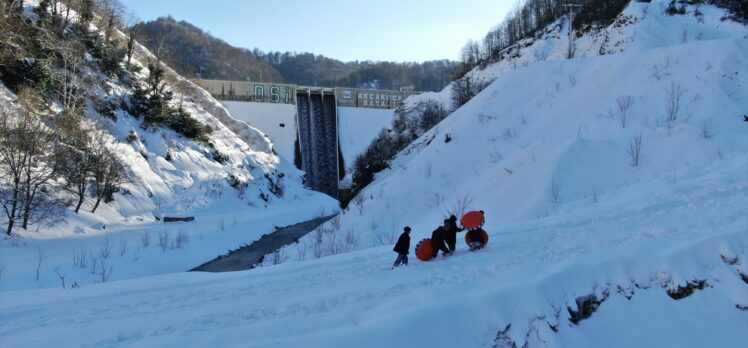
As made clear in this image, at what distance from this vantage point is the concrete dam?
51.8 meters

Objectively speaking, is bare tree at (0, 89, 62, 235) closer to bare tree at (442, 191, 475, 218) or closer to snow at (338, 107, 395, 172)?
bare tree at (442, 191, 475, 218)

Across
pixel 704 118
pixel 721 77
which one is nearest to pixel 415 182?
pixel 704 118

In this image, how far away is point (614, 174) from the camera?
11.3 m

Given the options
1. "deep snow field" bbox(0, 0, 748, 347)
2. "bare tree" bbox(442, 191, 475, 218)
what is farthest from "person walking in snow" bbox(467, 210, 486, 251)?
"bare tree" bbox(442, 191, 475, 218)

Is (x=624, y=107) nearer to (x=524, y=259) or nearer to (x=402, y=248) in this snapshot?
(x=524, y=259)

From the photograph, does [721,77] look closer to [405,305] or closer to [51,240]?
[405,305]

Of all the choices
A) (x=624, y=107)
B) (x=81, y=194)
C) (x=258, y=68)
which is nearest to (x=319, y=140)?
(x=81, y=194)

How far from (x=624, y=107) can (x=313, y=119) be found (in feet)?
150

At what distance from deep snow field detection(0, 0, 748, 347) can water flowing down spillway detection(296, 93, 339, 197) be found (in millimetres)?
33035

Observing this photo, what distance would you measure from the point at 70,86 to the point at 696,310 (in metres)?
24.2

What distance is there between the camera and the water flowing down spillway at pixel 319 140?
50.7 m

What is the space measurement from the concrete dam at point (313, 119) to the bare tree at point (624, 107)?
36.5 meters

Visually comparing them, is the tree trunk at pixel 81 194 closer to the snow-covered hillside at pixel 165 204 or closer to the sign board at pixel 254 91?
the snow-covered hillside at pixel 165 204

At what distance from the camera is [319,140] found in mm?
54844
